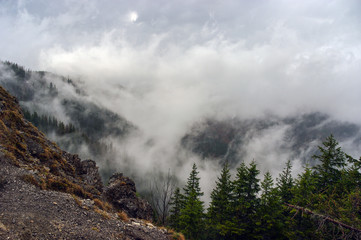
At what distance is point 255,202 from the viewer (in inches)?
924


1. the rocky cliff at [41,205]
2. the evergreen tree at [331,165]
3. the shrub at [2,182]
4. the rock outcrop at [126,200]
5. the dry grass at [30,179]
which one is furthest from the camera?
the rock outcrop at [126,200]

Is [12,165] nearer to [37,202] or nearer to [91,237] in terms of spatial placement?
Result: [37,202]

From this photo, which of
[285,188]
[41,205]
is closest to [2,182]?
[41,205]

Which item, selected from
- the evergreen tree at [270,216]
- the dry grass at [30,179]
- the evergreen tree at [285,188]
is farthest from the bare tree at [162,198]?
the evergreen tree at [285,188]

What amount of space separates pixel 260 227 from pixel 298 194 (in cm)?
598

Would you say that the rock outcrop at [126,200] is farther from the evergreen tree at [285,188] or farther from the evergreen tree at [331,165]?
the evergreen tree at [331,165]

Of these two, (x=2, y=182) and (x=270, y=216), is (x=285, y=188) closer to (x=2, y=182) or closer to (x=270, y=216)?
(x=270, y=216)

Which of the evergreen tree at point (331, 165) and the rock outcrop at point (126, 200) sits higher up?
the evergreen tree at point (331, 165)

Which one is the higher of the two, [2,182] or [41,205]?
[2,182]

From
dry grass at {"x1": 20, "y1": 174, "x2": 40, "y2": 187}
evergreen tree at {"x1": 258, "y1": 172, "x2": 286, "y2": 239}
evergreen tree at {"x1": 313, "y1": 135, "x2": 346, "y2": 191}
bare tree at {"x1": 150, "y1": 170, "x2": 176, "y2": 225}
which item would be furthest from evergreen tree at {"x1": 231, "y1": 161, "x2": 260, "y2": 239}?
dry grass at {"x1": 20, "y1": 174, "x2": 40, "y2": 187}

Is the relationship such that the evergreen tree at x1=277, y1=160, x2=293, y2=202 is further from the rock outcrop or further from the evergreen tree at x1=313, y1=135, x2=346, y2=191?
→ the rock outcrop

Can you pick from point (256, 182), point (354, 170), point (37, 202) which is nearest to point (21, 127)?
point (37, 202)

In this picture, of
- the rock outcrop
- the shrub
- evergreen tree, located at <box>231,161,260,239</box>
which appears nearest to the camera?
the shrub

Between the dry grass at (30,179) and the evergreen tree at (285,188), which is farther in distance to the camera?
the evergreen tree at (285,188)
